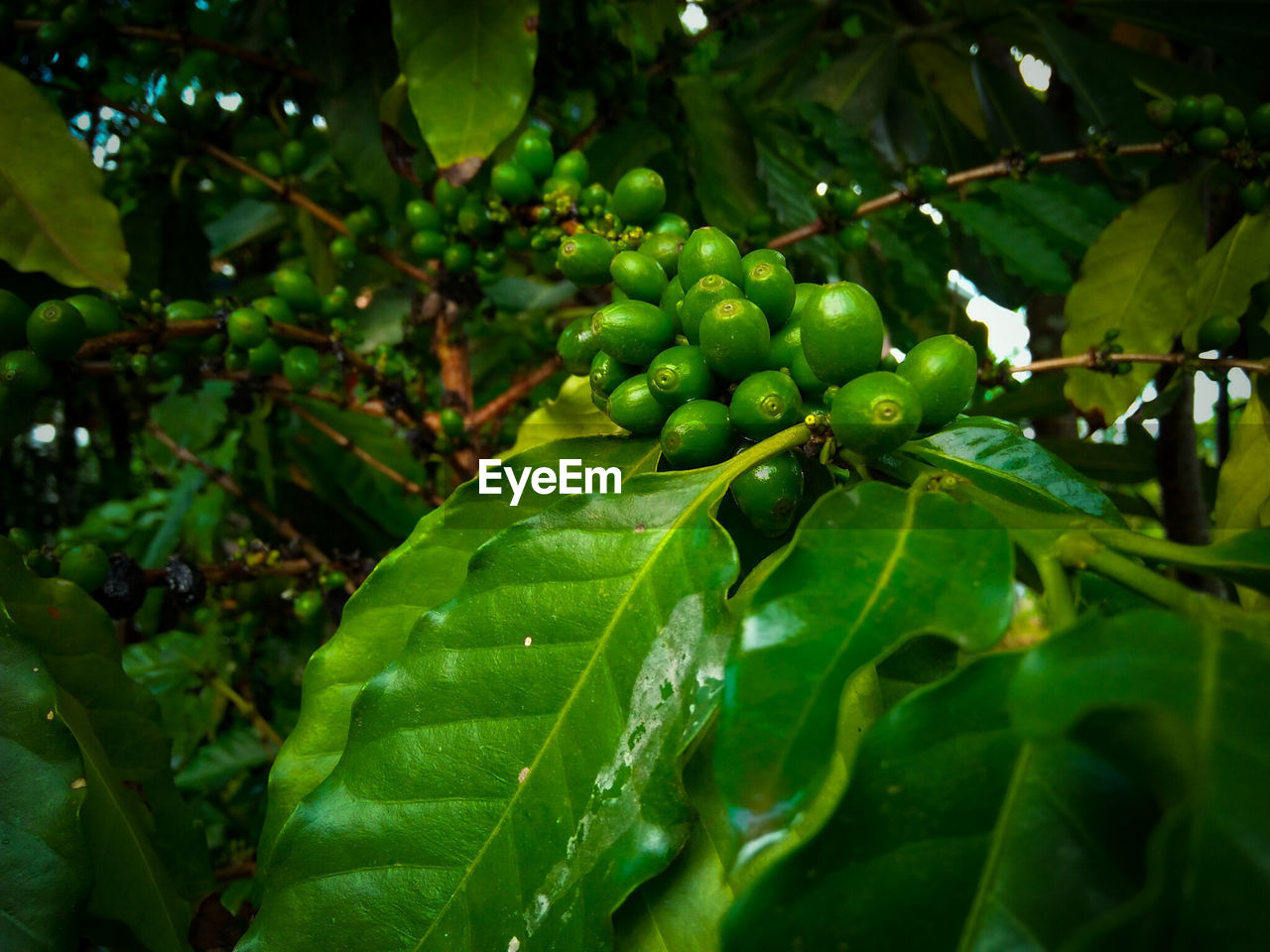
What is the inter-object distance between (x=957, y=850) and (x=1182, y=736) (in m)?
0.13

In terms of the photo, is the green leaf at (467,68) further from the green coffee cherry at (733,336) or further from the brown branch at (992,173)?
the green coffee cherry at (733,336)

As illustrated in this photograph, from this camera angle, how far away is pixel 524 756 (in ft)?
2.05

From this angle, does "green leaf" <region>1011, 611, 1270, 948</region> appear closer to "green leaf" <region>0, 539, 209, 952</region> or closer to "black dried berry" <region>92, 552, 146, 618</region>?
"green leaf" <region>0, 539, 209, 952</region>

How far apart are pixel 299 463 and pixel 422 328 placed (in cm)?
71

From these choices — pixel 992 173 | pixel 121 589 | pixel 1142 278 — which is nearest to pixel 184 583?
pixel 121 589

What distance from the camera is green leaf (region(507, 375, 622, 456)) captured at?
3.79 ft

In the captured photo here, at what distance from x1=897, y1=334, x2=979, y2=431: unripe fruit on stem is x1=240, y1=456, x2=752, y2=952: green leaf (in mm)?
199

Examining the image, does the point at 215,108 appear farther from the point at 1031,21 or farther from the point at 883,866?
the point at 1031,21

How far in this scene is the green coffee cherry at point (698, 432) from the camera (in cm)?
74

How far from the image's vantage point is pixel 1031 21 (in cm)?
195

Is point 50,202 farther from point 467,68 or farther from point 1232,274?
point 1232,274

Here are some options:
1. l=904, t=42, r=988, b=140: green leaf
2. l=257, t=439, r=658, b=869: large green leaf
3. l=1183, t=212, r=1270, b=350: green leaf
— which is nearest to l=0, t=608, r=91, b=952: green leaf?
l=257, t=439, r=658, b=869: large green leaf

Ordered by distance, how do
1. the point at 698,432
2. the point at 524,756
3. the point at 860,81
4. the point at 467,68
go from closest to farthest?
1. the point at 524,756
2. the point at 698,432
3. the point at 467,68
4. the point at 860,81

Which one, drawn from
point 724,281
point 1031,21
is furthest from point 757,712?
point 1031,21
